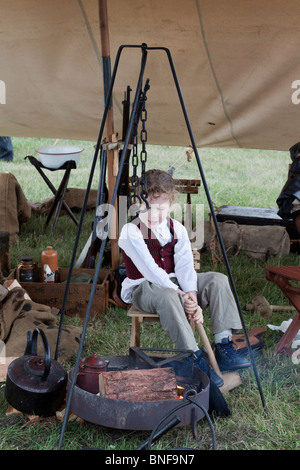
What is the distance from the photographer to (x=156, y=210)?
8.90ft

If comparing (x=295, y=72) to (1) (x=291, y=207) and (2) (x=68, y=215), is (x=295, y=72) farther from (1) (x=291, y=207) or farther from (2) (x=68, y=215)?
(2) (x=68, y=215)

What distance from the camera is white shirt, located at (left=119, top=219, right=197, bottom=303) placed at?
275cm

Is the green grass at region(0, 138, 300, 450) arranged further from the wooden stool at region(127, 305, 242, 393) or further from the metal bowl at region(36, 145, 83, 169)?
the metal bowl at region(36, 145, 83, 169)

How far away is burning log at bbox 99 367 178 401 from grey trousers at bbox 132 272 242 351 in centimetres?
32

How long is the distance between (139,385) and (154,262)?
76 cm

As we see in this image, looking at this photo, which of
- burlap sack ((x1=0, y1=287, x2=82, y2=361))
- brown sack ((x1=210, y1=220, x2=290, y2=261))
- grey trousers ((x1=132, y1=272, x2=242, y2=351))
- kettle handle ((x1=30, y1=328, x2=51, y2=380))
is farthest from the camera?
brown sack ((x1=210, y1=220, x2=290, y2=261))

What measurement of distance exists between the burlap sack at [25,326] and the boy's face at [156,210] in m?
0.75

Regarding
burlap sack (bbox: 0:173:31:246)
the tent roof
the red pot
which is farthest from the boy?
burlap sack (bbox: 0:173:31:246)

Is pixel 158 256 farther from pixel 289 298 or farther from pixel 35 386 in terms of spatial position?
pixel 35 386

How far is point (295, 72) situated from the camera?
401 centimetres

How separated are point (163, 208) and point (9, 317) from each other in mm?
1036

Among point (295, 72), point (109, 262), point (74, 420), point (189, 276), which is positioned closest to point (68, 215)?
point (109, 262)

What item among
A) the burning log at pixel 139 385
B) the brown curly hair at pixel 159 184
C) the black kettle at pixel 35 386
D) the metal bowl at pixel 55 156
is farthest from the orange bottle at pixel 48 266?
the metal bowl at pixel 55 156

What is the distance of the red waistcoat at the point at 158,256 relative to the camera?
2844 mm
